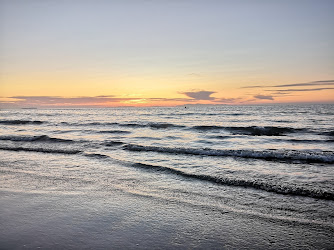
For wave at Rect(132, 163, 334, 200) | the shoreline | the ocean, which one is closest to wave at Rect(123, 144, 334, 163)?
the ocean

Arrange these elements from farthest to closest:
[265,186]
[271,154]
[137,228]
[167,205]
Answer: [271,154], [265,186], [167,205], [137,228]

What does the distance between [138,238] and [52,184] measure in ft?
11.9

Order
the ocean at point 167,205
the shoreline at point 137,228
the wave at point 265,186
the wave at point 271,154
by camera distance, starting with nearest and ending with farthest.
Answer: the shoreline at point 137,228 → the ocean at point 167,205 → the wave at point 265,186 → the wave at point 271,154

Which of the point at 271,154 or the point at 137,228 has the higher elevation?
the point at 137,228

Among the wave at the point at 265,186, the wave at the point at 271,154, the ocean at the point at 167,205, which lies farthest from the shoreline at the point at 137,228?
the wave at the point at 271,154

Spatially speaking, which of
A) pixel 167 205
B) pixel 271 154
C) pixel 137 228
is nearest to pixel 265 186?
pixel 167 205

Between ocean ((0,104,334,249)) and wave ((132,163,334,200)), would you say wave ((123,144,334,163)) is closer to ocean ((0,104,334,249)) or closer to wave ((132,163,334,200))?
ocean ((0,104,334,249))

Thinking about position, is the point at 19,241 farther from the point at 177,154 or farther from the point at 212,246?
the point at 177,154

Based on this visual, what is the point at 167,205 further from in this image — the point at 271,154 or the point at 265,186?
the point at 271,154

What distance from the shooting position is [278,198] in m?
4.93

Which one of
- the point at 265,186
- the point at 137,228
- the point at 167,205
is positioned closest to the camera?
the point at 137,228

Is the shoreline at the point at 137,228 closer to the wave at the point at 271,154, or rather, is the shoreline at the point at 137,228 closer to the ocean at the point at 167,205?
the ocean at the point at 167,205

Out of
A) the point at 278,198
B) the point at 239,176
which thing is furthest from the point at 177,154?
the point at 278,198

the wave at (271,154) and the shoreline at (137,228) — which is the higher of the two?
the shoreline at (137,228)
